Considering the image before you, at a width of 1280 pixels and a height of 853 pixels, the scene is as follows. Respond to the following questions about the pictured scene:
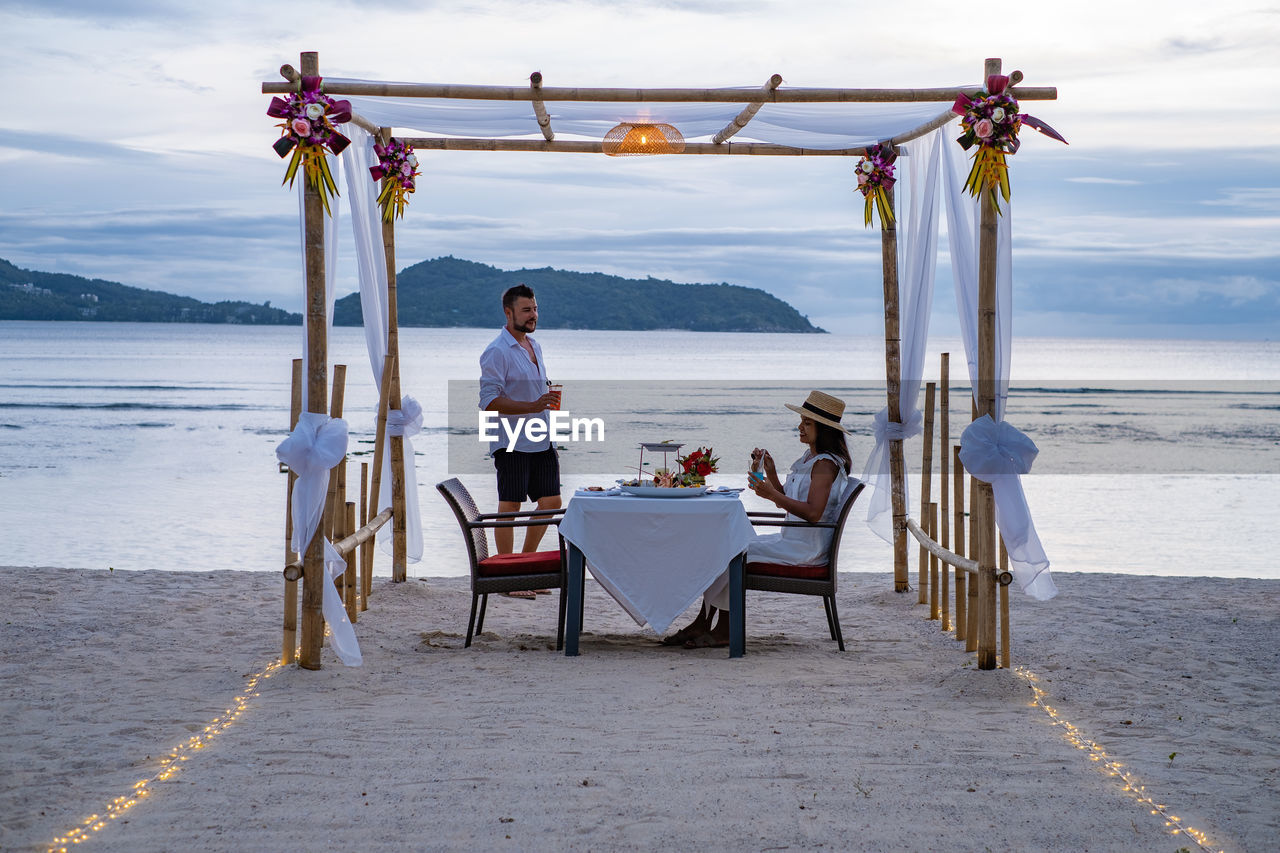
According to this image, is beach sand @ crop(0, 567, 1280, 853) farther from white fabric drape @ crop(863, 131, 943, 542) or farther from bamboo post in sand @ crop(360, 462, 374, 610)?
white fabric drape @ crop(863, 131, 943, 542)

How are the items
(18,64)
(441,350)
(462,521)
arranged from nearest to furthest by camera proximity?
(462,521), (18,64), (441,350)

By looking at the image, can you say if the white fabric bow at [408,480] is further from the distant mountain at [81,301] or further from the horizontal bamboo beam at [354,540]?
the distant mountain at [81,301]

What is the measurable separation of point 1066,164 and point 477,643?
18.1 m

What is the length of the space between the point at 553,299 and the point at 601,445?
4308 centimetres

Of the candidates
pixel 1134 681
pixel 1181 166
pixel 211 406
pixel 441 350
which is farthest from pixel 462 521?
Result: pixel 441 350

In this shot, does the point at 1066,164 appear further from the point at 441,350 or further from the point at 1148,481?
the point at 441,350

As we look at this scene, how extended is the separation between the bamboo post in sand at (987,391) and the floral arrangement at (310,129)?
8.43 ft

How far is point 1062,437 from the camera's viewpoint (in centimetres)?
2117

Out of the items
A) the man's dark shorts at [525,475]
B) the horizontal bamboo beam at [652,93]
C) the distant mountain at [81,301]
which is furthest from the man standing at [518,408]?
the distant mountain at [81,301]

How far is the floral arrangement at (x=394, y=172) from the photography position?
6.51m

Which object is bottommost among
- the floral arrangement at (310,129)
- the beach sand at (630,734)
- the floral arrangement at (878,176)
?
the beach sand at (630,734)

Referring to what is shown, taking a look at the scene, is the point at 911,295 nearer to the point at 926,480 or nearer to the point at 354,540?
the point at 926,480

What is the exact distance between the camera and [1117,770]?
11.9 feet

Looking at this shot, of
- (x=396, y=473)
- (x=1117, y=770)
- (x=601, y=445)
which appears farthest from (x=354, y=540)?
(x=601, y=445)
